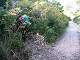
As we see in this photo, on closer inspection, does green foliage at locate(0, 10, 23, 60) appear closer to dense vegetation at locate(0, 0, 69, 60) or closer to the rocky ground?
dense vegetation at locate(0, 0, 69, 60)

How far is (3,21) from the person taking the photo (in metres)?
7.51

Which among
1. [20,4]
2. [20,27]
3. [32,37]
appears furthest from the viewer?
[20,4]

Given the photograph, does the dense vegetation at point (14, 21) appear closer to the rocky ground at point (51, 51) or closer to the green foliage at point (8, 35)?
the green foliage at point (8, 35)

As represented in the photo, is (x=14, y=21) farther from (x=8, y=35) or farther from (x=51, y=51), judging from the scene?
(x=51, y=51)

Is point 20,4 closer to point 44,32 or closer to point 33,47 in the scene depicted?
point 44,32

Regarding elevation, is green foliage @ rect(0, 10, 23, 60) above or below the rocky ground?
above

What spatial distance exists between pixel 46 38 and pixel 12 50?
367cm

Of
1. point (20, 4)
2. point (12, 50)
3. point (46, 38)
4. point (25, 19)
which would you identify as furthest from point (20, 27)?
point (20, 4)

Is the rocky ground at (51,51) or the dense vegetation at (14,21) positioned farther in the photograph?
the rocky ground at (51,51)

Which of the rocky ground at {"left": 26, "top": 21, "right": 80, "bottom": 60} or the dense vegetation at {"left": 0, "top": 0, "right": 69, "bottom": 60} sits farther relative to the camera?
the rocky ground at {"left": 26, "top": 21, "right": 80, "bottom": 60}

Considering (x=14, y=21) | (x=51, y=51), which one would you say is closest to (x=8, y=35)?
(x=14, y=21)

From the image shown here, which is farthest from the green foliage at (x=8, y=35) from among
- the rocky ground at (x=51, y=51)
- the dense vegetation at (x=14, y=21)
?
the rocky ground at (x=51, y=51)

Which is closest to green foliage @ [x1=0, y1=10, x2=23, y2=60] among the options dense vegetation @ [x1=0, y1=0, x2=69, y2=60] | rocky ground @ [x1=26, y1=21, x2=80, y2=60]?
dense vegetation @ [x1=0, y1=0, x2=69, y2=60]

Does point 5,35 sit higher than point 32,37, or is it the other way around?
point 5,35
